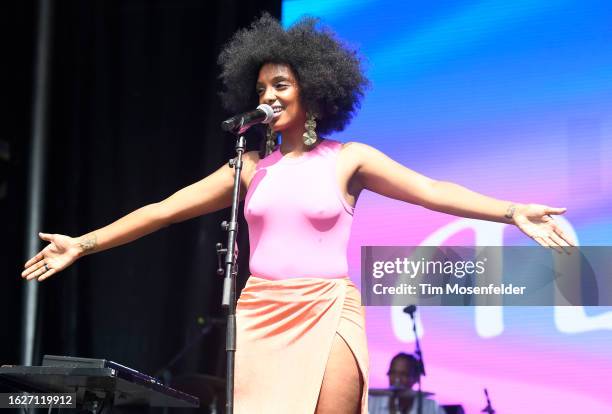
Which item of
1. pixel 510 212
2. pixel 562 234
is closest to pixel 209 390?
pixel 510 212

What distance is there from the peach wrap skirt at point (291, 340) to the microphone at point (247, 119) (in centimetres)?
54

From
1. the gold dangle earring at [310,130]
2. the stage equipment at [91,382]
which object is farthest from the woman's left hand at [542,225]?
the stage equipment at [91,382]

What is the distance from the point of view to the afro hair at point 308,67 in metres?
3.57

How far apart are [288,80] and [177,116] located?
5.90ft

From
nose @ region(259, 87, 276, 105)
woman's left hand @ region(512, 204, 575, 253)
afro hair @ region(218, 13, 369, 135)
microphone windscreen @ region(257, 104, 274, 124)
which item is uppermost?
afro hair @ region(218, 13, 369, 135)

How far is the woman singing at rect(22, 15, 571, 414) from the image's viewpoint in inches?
123

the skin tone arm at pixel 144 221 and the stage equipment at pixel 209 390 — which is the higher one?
the skin tone arm at pixel 144 221

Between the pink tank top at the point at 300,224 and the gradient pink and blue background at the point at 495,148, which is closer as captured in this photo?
the pink tank top at the point at 300,224

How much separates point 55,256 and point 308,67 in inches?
47.9

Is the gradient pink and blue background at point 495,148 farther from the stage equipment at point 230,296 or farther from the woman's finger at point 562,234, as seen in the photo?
the stage equipment at point 230,296

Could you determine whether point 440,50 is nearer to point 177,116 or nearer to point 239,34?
point 239,34

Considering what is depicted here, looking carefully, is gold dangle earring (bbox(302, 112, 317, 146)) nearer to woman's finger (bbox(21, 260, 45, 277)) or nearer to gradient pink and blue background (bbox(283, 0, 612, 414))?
gradient pink and blue background (bbox(283, 0, 612, 414))

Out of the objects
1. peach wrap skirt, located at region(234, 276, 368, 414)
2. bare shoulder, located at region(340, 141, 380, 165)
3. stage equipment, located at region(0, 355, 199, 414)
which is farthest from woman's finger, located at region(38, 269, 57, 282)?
bare shoulder, located at region(340, 141, 380, 165)

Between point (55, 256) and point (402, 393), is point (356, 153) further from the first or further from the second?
point (402, 393)
